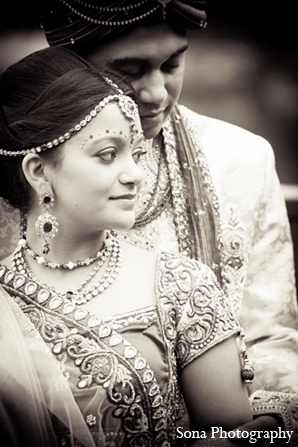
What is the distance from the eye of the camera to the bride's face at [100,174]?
1390 mm

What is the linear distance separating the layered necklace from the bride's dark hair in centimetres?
16

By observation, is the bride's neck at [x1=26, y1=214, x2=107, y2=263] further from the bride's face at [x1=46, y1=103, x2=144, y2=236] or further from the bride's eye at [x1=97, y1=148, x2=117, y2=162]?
the bride's eye at [x1=97, y1=148, x2=117, y2=162]

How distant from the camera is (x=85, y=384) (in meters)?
1.35

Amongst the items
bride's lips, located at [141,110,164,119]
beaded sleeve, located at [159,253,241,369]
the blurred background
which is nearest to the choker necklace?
beaded sleeve, located at [159,253,241,369]

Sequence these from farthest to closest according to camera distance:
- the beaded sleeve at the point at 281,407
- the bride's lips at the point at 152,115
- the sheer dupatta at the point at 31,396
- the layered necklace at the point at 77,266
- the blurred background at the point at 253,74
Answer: the blurred background at the point at 253,74
the bride's lips at the point at 152,115
the beaded sleeve at the point at 281,407
the layered necklace at the point at 77,266
the sheer dupatta at the point at 31,396

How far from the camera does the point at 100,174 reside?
4.56 feet

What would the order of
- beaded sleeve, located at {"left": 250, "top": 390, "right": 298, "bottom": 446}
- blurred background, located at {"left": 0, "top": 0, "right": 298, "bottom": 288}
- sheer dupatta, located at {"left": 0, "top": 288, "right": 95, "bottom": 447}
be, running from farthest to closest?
blurred background, located at {"left": 0, "top": 0, "right": 298, "bottom": 288} < beaded sleeve, located at {"left": 250, "top": 390, "right": 298, "bottom": 446} < sheer dupatta, located at {"left": 0, "top": 288, "right": 95, "bottom": 447}

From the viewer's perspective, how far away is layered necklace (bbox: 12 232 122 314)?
1.43m

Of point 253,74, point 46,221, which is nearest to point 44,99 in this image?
point 46,221

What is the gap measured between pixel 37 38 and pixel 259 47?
86 centimetres

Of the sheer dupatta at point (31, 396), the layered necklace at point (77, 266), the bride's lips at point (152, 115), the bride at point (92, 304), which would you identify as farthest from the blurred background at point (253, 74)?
the sheer dupatta at point (31, 396)

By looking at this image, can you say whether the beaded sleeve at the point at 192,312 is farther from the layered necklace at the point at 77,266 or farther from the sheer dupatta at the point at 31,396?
the sheer dupatta at the point at 31,396

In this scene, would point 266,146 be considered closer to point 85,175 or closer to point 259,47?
point 259,47

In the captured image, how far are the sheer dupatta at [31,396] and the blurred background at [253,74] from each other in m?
Answer: 1.43
